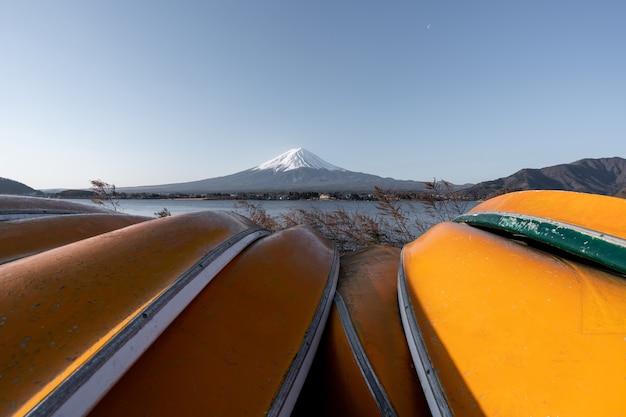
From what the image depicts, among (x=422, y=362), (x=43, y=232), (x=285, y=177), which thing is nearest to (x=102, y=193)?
(x=43, y=232)

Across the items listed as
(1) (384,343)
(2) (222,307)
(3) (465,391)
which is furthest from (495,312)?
(2) (222,307)

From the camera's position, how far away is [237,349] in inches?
47.0

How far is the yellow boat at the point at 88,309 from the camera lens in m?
0.81

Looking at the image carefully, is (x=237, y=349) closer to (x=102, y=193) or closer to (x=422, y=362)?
(x=422, y=362)

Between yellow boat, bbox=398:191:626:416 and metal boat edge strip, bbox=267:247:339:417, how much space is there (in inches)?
16.5

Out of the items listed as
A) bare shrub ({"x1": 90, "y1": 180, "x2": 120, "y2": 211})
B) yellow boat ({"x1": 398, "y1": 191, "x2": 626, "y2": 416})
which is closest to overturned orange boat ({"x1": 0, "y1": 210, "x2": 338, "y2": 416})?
yellow boat ({"x1": 398, "y1": 191, "x2": 626, "y2": 416})

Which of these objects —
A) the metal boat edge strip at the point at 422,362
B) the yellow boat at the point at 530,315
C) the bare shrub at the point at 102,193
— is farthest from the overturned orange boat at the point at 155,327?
Answer: the bare shrub at the point at 102,193

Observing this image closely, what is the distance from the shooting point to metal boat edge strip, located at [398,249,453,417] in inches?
42.9

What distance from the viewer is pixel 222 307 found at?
133 cm

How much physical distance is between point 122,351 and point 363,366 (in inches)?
38.7

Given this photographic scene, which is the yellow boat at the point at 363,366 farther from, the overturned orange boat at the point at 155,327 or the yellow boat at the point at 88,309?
the yellow boat at the point at 88,309

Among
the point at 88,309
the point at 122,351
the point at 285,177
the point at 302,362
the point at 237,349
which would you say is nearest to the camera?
the point at 122,351

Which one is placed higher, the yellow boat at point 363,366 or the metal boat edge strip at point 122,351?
the metal boat edge strip at point 122,351

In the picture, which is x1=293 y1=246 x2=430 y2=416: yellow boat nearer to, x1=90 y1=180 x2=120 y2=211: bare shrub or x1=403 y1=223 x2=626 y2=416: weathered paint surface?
x1=403 y1=223 x2=626 y2=416: weathered paint surface
